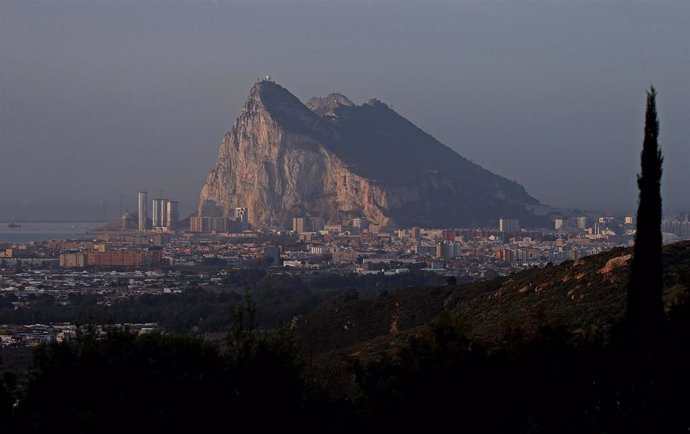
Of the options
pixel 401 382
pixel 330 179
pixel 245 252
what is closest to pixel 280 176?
pixel 330 179

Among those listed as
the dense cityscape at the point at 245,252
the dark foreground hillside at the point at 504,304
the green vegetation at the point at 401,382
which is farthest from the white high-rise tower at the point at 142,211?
the green vegetation at the point at 401,382

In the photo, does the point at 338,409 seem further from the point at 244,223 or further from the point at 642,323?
the point at 244,223

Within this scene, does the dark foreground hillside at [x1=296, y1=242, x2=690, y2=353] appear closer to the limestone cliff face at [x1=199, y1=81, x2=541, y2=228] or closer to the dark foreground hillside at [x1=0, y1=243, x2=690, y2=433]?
the dark foreground hillside at [x1=0, y1=243, x2=690, y2=433]

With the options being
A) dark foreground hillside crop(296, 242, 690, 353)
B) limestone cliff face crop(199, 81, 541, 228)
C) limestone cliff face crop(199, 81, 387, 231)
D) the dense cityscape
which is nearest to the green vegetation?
dark foreground hillside crop(296, 242, 690, 353)

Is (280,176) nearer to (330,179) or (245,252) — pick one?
(330,179)

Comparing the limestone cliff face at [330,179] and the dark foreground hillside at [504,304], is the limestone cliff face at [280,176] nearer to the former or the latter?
the limestone cliff face at [330,179]

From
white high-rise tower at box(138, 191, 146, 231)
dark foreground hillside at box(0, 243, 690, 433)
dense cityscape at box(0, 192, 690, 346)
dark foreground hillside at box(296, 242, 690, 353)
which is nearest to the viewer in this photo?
dark foreground hillside at box(0, 243, 690, 433)
